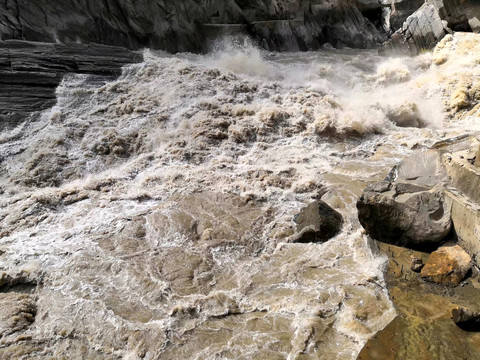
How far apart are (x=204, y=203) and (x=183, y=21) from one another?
10.3 meters

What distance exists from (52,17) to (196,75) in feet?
17.0

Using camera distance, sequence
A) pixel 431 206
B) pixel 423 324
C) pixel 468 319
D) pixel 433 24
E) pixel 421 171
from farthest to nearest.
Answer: pixel 433 24 → pixel 421 171 → pixel 431 206 → pixel 423 324 → pixel 468 319

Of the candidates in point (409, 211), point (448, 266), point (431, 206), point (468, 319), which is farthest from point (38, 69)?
point (468, 319)

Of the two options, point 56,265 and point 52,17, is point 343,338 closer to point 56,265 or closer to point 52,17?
point 56,265

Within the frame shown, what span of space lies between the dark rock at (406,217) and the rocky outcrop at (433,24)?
32.7 ft

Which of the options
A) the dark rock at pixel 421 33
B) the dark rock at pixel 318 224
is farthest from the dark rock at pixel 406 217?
the dark rock at pixel 421 33

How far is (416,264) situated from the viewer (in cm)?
478

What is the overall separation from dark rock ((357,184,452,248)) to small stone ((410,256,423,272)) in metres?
0.28

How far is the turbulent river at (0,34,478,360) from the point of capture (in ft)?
14.4

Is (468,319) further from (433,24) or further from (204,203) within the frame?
(433,24)

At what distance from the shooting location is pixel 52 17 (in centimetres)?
1230

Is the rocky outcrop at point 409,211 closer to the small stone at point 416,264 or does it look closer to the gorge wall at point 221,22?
the small stone at point 416,264

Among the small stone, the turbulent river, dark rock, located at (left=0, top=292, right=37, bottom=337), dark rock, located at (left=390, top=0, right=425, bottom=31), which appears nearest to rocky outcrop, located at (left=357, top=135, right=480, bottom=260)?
the small stone

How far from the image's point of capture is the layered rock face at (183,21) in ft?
39.7
